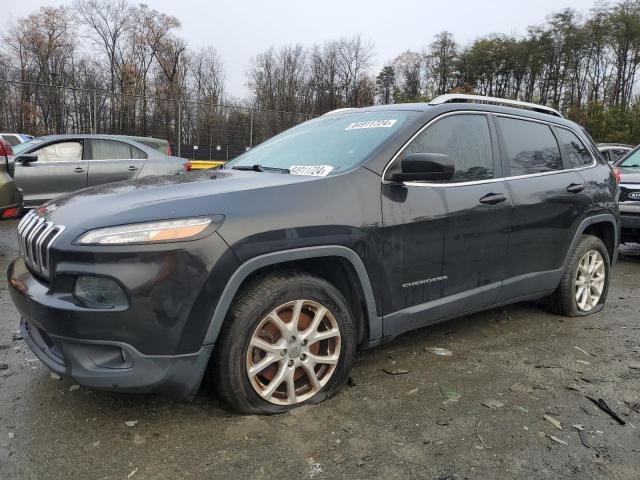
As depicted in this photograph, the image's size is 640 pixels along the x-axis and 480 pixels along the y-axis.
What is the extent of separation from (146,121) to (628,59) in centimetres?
4595

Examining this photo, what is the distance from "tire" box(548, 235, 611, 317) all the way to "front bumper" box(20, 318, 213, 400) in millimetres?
3168

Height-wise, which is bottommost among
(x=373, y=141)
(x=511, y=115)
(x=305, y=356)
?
(x=305, y=356)

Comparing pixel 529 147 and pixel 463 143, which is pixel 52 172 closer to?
pixel 463 143

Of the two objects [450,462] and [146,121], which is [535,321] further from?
[146,121]

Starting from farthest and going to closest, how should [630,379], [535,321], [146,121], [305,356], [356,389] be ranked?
[146,121]
[535,321]
[630,379]
[356,389]
[305,356]

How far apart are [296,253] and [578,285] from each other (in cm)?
298

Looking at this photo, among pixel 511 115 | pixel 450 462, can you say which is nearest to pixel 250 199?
pixel 450 462

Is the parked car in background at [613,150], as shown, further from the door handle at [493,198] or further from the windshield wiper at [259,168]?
the windshield wiper at [259,168]

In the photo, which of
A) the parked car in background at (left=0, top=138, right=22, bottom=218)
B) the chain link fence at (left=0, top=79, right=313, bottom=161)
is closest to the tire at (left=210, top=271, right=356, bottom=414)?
the parked car in background at (left=0, top=138, right=22, bottom=218)

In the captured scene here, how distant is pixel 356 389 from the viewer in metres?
2.94

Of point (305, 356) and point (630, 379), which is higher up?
point (305, 356)

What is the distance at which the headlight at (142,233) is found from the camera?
219 centimetres

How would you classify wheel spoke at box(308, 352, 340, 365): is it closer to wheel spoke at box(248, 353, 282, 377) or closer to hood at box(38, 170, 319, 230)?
wheel spoke at box(248, 353, 282, 377)

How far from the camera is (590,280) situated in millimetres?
4426
